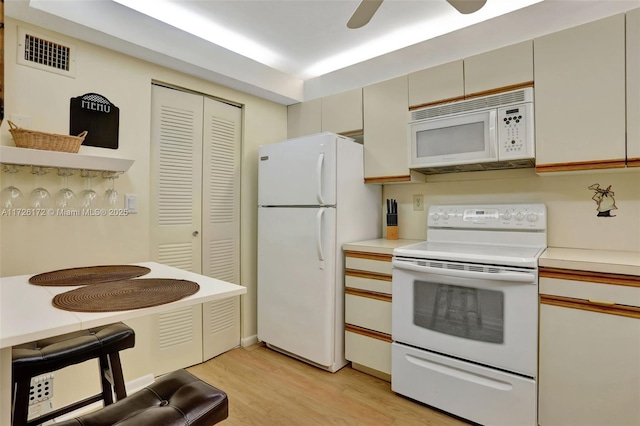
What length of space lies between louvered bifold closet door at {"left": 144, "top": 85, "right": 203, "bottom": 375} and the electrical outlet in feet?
5.68

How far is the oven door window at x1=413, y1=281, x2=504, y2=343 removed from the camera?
1.81 metres

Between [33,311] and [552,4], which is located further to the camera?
[552,4]

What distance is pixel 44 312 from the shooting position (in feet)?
3.21

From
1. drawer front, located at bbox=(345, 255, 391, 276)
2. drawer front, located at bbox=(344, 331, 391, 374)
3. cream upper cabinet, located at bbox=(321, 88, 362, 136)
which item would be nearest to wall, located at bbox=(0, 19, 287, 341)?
cream upper cabinet, located at bbox=(321, 88, 362, 136)

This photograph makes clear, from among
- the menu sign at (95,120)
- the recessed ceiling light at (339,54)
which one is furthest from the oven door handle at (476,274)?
the menu sign at (95,120)

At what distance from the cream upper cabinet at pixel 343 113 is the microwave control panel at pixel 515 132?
1081mm

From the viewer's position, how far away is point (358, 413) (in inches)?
78.4

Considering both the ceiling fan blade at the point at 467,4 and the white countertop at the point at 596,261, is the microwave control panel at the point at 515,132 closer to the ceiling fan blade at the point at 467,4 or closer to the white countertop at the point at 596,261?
the white countertop at the point at 596,261

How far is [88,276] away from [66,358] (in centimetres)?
36

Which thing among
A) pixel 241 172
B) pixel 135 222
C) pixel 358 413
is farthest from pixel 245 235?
pixel 358 413

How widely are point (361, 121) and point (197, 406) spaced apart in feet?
7.60

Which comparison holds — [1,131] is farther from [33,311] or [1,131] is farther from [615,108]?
[615,108]

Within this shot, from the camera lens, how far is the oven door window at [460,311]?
1.81m

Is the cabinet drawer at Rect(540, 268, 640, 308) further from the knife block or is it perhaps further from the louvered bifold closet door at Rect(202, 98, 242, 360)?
the louvered bifold closet door at Rect(202, 98, 242, 360)
